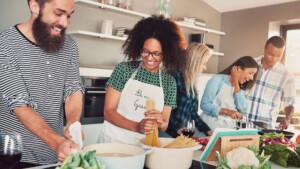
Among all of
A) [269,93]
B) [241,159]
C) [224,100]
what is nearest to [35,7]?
[241,159]

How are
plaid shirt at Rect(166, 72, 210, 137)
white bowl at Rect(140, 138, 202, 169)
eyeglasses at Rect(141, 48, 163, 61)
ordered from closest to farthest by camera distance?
white bowl at Rect(140, 138, 202, 169) < eyeglasses at Rect(141, 48, 163, 61) < plaid shirt at Rect(166, 72, 210, 137)

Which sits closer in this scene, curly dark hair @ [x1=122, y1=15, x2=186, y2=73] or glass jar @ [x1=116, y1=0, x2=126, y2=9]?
curly dark hair @ [x1=122, y1=15, x2=186, y2=73]

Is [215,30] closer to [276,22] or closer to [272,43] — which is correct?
[276,22]

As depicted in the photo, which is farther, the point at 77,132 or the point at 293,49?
the point at 293,49

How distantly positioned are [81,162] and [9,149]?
19cm

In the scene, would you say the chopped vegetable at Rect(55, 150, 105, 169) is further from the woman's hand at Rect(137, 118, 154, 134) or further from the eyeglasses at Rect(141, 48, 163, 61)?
the eyeglasses at Rect(141, 48, 163, 61)

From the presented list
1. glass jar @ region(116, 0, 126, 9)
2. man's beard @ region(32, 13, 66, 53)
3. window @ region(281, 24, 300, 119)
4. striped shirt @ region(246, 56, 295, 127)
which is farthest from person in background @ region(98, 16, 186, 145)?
window @ region(281, 24, 300, 119)

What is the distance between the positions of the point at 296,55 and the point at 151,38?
3.79 meters

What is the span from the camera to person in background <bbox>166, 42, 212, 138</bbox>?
2.05 meters

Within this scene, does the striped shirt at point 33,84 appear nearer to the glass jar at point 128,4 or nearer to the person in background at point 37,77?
the person in background at point 37,77

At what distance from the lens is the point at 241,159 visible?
1160 mm

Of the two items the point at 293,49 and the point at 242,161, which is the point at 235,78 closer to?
the point at 242,161

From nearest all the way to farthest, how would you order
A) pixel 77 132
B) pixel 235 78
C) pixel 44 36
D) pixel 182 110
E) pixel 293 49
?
pixel 77 132, pixel 44 36, pixel 182 110, pixel 235 78, pixel 293 49

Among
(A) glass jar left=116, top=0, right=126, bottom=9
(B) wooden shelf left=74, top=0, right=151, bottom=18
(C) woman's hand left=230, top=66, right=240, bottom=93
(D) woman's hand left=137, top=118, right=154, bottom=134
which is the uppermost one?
(A) glass jar left=116, top=0, right=126, bottom=9
